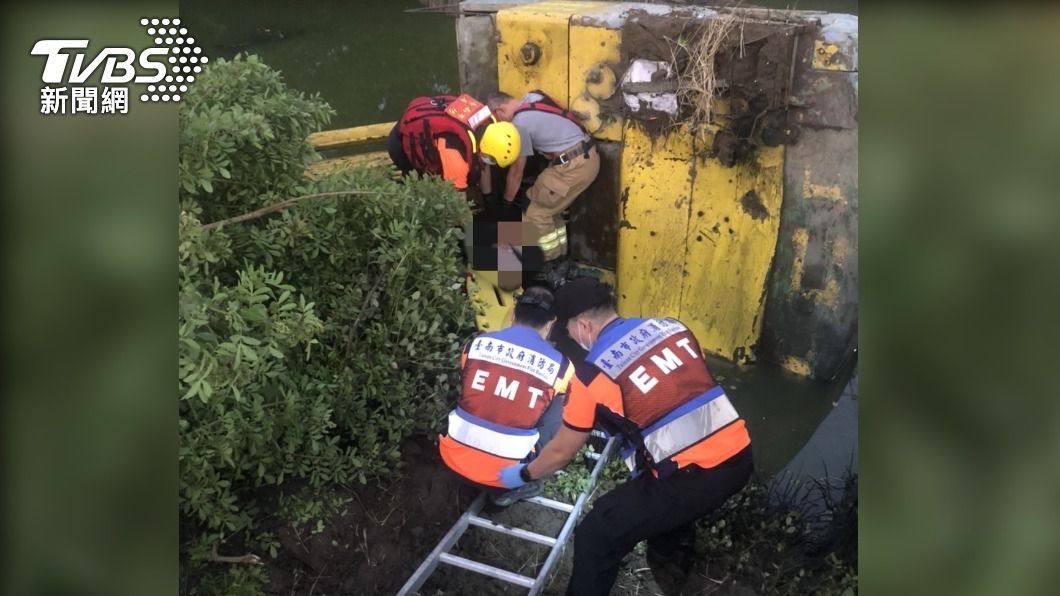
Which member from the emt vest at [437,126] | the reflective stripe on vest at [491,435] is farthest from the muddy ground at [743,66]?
the reflective stripe on vest at [491,435]

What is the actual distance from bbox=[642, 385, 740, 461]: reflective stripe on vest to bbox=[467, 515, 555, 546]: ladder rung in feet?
1.41

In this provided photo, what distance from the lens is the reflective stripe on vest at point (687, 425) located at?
6.98 ft

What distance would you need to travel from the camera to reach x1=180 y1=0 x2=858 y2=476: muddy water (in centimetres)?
203

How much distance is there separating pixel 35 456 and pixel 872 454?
1.88 meters

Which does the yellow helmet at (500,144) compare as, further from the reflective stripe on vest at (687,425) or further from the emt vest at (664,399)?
the reflective stripe on vest at (687,425)

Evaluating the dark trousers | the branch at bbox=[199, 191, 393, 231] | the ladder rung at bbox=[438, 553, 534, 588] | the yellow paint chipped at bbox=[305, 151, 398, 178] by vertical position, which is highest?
the yellow paint chipped at bbox=[305, 151, 398, 178]

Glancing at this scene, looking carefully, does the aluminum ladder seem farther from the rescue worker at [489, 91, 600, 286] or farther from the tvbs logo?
the tvbs logo

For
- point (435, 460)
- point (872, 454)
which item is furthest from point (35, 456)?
point (872, 454)

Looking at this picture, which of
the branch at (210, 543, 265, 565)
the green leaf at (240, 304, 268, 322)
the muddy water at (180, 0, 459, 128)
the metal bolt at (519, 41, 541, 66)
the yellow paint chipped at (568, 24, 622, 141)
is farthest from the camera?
the metal bolt at (519, 41, 541, 66)

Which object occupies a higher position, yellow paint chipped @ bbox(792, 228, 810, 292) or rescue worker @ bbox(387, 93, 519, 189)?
rescue worker @ bbox(387, 93, 519, 189)

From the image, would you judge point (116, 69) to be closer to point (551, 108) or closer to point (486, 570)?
point (551, 108)

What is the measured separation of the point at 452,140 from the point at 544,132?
1.09 feet

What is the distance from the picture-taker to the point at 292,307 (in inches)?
75.7

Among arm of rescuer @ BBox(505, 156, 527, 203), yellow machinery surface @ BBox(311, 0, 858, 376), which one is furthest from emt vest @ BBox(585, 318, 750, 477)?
arm of rescuer @ BBox(505, 156, 527, 203)
